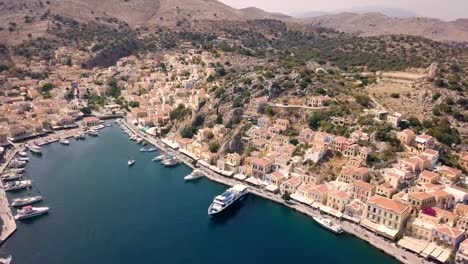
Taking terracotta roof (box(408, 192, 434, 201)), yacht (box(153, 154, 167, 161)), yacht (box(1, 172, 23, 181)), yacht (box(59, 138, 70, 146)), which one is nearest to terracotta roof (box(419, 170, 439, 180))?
terracotta roof (box(408, 192, 434, 201))

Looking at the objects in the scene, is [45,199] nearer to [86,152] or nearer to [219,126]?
[86,152]

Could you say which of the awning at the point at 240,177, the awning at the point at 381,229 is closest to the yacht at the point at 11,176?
the awning at the point at 240,177

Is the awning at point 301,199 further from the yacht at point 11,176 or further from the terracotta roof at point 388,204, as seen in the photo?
the yacht at point 11,176

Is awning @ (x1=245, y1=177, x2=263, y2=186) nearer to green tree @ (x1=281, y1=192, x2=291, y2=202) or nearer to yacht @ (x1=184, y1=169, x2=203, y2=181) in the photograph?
green tree @ (x1=281, y1=192, x2=291, y2=202)

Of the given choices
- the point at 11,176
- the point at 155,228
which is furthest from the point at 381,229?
the point at 11,176

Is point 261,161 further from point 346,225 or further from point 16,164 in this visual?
point 16,164

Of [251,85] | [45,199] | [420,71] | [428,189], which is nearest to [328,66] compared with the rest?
[420,71]
